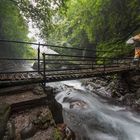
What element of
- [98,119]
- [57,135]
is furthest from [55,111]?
[98,119]

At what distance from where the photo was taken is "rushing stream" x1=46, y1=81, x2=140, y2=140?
625cm

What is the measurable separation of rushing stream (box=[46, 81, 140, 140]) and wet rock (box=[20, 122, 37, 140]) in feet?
6.54

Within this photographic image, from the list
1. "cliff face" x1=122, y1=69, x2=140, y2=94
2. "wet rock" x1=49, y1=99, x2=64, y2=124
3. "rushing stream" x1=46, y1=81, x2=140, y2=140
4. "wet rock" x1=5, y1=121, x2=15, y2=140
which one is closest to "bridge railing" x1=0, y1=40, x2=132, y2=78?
"cliff face" x1=122, y1=69, x2=140, y2=94

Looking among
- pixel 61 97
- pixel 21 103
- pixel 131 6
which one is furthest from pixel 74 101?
A: pixel 131 6

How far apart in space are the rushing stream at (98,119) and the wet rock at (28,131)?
199 centimetres

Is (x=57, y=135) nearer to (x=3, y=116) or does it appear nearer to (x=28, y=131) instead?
(x=28, y=131)

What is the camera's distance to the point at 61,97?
1020 centimetres

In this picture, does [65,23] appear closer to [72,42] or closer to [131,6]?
[72,42]

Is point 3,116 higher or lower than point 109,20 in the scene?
lower

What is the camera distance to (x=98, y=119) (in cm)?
755

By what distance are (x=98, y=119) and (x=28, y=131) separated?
4627 millimetres

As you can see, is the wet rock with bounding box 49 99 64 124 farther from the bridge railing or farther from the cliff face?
the cliff face

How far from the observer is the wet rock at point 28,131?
3.44 meters

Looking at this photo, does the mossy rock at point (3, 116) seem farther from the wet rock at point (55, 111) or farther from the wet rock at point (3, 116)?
the wet rock at point (55, 111)
